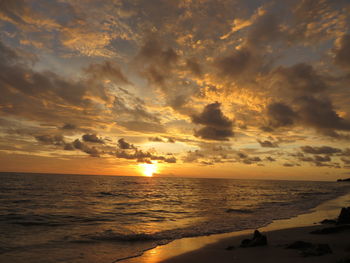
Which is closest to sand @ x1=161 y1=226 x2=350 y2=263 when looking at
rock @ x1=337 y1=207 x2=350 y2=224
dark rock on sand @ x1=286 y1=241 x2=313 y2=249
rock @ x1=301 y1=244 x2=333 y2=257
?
rock @ x1=301 y1=244 x2=333 y2=257

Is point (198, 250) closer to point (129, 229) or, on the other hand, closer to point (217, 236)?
point (217, 236)

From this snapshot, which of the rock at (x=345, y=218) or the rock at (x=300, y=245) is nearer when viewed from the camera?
the rock at (x=300, y=245)

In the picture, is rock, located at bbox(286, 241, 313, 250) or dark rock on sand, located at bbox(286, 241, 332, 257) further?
rock, located at bbox(286, 241, 313, 250)

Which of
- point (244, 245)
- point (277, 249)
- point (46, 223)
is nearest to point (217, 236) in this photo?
point (244, 245)

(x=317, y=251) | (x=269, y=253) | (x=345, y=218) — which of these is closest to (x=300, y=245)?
(x=317, y=251)

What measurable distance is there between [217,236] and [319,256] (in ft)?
26.2

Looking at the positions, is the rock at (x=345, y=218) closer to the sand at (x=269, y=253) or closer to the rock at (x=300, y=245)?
the sand at (x=269, y=253)

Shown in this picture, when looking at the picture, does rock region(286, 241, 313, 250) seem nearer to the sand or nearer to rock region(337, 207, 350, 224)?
the sand

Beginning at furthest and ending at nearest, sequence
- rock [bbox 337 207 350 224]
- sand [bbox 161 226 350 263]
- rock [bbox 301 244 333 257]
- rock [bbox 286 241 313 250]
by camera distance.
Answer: rock [bbox 337 207 350 224] → rock [bbox 286 241 313 250] → rock [bbox 301 244 333 257] → sand [bbox 161 226 350 263]

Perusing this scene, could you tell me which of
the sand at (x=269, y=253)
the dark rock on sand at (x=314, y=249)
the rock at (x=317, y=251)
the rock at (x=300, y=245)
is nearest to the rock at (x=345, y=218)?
the sand at (x=269, y=253)

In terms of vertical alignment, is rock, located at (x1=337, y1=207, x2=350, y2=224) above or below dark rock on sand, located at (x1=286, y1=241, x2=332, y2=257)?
above

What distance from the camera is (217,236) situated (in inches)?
695

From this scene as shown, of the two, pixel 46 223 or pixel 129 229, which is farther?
pixel 46 223

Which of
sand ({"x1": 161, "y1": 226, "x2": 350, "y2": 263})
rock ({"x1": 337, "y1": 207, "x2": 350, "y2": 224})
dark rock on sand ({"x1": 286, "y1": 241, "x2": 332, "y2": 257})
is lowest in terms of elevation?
sand ({"x1": 161, "y1": 226, "x2": 350, "y2": 263})
